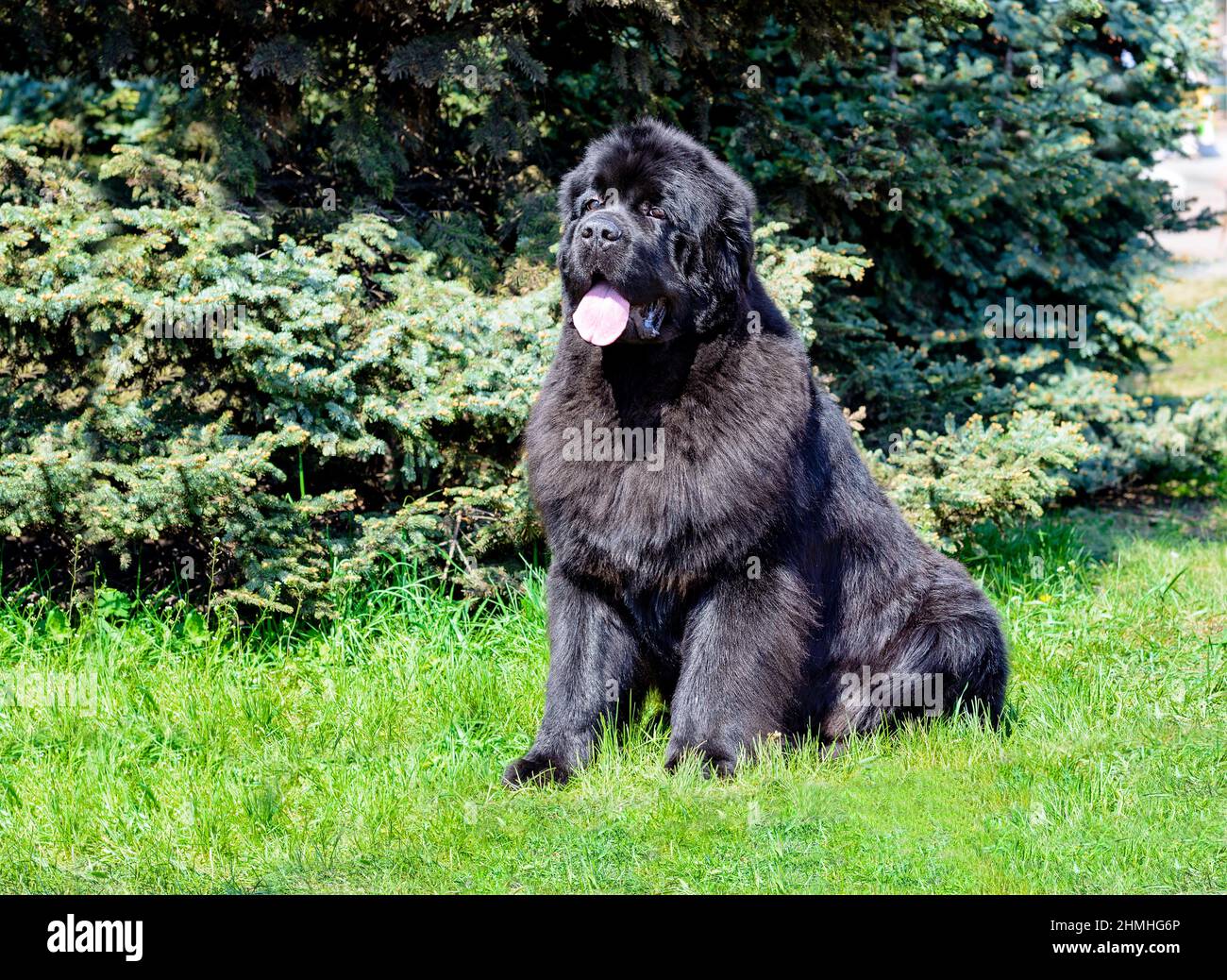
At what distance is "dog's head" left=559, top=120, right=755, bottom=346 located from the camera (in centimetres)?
373

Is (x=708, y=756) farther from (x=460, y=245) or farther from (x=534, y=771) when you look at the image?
(x=460, y=245)

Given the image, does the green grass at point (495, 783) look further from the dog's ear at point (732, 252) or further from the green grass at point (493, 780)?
the dog's ear at point (732, 252)

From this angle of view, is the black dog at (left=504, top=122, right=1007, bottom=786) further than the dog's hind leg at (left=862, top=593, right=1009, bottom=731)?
No

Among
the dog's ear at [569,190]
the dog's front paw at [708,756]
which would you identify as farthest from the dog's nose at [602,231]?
the dog's front paw at [708,756]

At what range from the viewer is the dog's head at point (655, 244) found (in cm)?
373

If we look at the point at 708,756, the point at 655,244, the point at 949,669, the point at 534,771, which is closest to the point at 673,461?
the point at 655,244

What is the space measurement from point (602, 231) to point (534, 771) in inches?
63.2

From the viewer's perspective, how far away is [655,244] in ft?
12.4

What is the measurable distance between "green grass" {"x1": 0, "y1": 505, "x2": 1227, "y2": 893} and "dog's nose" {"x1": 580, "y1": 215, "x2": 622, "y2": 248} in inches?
59.0

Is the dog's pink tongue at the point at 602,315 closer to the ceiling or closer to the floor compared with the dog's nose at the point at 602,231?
closer to the floor

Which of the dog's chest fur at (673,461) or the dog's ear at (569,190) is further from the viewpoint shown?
the dog's ear at (569,190)

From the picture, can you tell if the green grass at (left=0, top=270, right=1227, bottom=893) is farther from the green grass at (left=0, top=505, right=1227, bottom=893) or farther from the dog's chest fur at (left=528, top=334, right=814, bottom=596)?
the dog's chest fur at (left=528, top=334, right=814, bottom=596)

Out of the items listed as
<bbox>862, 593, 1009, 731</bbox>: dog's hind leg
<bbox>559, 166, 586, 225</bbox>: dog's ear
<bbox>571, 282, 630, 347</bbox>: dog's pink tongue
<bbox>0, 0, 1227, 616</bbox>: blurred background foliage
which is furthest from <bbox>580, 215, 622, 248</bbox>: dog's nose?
<bbox>862, 593, 1009, 731</bbox>: dog's hind leg

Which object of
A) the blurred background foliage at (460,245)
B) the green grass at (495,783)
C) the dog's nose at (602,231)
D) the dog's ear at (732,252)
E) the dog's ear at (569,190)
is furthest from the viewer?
the blurred background foliage at (460,245)
